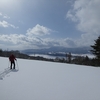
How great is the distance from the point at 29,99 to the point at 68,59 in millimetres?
24130

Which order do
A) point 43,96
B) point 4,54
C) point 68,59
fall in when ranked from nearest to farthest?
point 43,96 < point 68,59 < point 4,54

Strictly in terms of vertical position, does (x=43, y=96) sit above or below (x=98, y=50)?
below

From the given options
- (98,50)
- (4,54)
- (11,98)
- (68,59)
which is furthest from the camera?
(4,54)

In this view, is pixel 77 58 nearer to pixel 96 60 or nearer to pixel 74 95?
pixel 96 60

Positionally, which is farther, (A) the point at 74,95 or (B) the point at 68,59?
(B) the point at 68,59

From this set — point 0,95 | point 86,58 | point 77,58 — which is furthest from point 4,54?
point 0,95

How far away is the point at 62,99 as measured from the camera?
404 centimetres

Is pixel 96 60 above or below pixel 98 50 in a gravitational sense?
below

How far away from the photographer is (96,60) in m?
24.6

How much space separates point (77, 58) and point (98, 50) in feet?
20.6

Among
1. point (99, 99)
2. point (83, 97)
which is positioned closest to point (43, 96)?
point (83, 97)

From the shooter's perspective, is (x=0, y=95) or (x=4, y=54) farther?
(x=4, y=54)

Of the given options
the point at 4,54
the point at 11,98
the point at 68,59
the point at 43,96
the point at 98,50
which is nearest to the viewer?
the point at 11,98

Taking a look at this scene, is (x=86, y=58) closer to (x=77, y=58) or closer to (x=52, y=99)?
(x=77, y=58)
